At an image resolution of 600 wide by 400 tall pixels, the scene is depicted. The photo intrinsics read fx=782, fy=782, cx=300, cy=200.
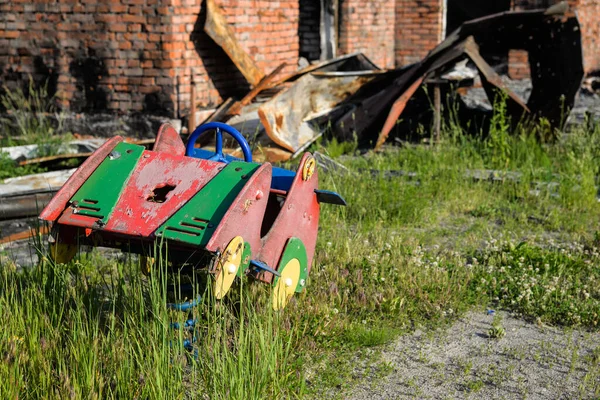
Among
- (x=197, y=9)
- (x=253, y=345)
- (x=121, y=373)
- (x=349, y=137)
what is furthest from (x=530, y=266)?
(x=197, y=9)

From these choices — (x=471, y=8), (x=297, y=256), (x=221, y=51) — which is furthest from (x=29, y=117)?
(x=471, y=8)

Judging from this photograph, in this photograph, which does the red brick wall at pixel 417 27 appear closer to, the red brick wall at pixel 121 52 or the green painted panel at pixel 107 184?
the red brick wall at pixel 121 52

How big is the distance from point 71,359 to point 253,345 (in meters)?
0.75

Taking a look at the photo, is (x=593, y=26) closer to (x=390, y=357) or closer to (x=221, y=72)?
(x=221, y=72)

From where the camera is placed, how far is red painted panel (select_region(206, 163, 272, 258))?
3.44 m

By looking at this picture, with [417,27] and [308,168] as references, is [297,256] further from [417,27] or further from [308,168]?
[417,27]

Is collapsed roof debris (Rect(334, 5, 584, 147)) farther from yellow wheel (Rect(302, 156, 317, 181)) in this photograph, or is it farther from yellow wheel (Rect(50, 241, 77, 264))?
yellow wheel (Rect(50, 241, 77, 264))

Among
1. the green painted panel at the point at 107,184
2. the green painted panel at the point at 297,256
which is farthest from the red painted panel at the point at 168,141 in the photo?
the green painted panel at the point at 297,256

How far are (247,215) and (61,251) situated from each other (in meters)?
0.95

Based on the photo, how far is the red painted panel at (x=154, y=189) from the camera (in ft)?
11.7

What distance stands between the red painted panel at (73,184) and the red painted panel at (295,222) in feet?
2.97

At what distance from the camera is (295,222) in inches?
161

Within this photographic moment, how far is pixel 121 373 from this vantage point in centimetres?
315

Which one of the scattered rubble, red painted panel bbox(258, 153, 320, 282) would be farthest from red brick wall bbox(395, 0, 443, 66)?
red painted panel bbox(258, 153, 320, 282)
